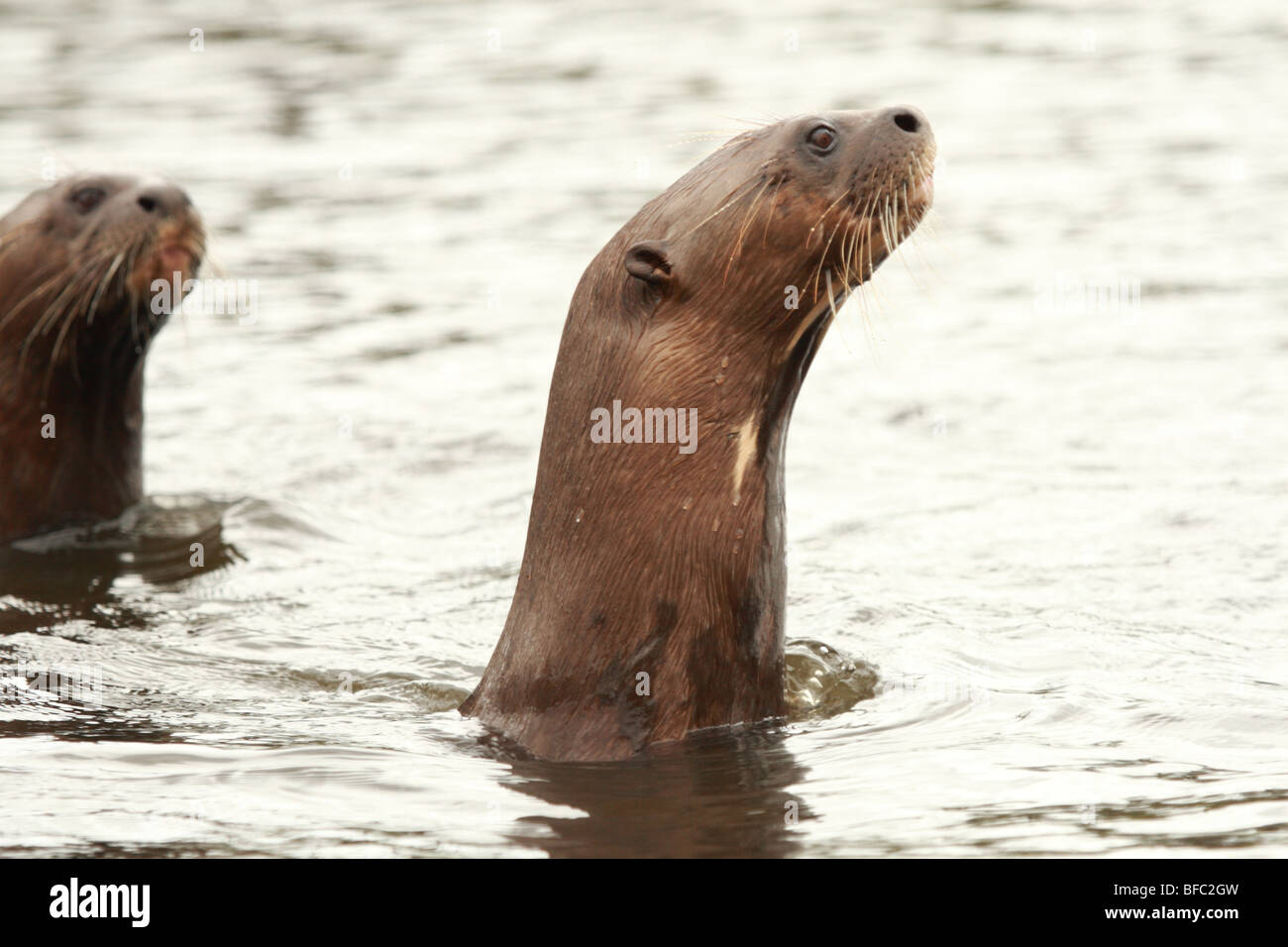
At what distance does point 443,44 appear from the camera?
2383 cm

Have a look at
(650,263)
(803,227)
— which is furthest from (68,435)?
(803,227)

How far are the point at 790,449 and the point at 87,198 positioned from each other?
4.00 m

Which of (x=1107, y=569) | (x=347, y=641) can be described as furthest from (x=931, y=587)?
(x=347, y=641)

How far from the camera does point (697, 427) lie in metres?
6.05

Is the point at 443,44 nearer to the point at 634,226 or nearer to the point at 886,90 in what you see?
the point at 886,90

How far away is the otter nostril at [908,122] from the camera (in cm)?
614

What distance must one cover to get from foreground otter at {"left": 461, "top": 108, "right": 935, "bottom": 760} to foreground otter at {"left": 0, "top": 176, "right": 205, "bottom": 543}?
4095 millimetres

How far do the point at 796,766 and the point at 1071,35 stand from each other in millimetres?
16826

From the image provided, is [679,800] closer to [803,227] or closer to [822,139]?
[803,227]

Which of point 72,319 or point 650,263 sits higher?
point 72,319

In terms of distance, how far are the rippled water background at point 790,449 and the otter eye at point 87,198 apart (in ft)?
5.66

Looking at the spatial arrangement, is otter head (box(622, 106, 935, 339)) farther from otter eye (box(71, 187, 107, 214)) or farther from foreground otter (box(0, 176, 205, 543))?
otter eye (box(71, 187, 107, 214))
